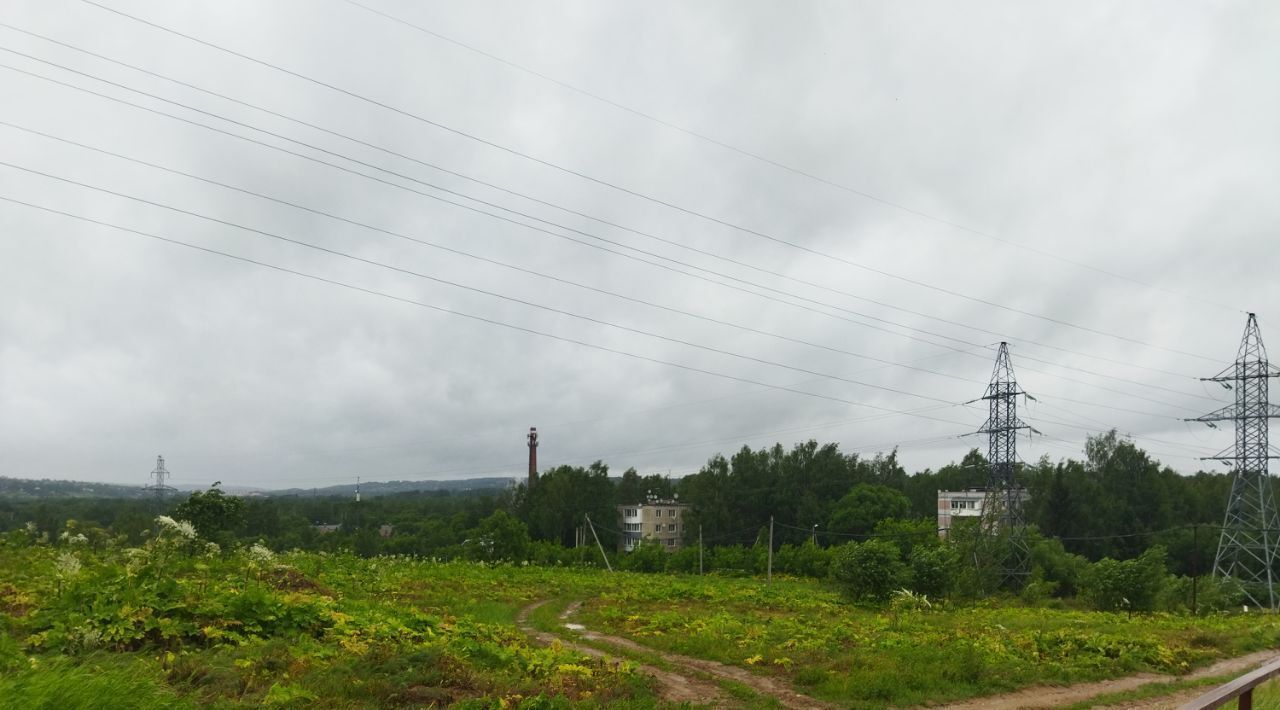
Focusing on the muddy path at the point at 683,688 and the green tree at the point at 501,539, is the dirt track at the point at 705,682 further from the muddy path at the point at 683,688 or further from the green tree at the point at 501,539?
the green tree at the point at 501,539

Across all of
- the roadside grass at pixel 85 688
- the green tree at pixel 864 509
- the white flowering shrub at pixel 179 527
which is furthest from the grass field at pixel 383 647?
the green tree at pixel 864 509

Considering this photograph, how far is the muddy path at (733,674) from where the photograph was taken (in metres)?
12.7

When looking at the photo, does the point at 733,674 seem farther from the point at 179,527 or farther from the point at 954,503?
the point at 954,503

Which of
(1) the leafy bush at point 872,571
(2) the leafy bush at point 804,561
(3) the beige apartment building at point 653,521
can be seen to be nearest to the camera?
(1) the leafy bush at point 872,571

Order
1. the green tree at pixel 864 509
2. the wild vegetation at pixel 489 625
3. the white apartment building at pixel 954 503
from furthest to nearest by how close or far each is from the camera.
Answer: the white apartment building at pixel 954 503 < the green tree at pixel 864 509 < the wild vegetation at pixel 489 625

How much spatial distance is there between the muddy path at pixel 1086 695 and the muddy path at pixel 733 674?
2.43 meters

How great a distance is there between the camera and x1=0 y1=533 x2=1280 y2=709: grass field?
8227mm

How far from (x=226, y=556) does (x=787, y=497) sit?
2938 inches

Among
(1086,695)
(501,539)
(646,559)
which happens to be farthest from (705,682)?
(646,559)

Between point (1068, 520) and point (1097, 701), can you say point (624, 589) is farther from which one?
point (1068, 520)

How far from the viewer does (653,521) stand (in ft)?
373

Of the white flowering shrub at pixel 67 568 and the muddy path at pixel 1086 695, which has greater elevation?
the white flowering shrub at pixel 67 568

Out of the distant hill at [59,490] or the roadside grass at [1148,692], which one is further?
the distant hill at [59,490]

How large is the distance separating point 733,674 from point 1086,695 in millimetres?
6536
